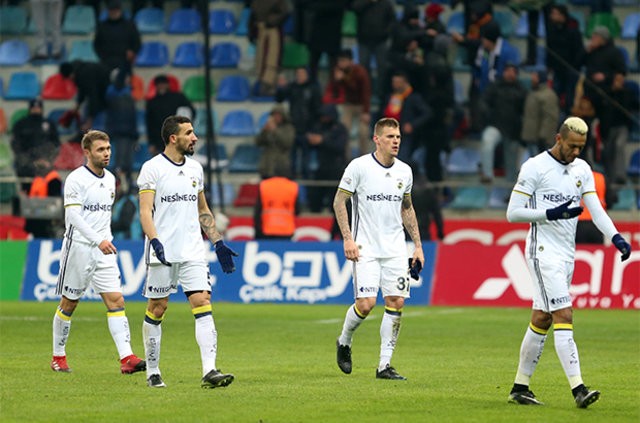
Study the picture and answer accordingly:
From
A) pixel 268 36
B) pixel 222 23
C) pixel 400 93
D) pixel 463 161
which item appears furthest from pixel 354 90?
pixel 222 23

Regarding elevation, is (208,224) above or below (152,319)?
above

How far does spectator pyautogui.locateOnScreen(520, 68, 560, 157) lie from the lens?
26703 mm

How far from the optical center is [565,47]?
27625 millimetres

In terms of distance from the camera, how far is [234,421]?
10164 millimetres

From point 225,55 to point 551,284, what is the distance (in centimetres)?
2129

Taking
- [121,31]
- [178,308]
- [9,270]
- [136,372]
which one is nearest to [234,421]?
[136,372]

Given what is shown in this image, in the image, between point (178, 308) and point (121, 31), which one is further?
point (121, 31)

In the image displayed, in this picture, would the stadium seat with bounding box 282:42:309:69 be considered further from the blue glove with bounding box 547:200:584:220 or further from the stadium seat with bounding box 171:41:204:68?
the blue glove with bounding box 547:200:584:220

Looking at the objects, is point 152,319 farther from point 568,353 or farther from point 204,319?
point 568,353

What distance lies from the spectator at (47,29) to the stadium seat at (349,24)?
6263mm

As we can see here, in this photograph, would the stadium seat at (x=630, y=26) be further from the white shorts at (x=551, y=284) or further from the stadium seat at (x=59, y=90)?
the white shorts at (x=551, y=284)

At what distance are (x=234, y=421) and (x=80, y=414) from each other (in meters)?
1.21

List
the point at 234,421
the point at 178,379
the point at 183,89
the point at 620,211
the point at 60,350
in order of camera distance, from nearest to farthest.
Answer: the point at 234,421, the point at 178,379, the point at 60,350, the point at 620,211, the point at 183,89

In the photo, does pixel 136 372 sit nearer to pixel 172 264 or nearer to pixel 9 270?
pixel 172 264
